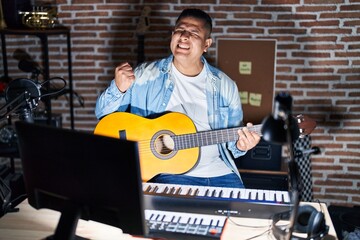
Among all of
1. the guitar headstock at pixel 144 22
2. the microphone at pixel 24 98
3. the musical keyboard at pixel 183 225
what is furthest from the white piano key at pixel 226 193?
the guitar headstock at pixel 144 22

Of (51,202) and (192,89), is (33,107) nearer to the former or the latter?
(51,202)

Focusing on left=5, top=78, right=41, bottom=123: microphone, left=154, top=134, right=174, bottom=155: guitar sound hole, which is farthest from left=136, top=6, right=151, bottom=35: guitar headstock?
left=5, top=78, right=41, bottom=123: microphone

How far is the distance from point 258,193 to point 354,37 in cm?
234

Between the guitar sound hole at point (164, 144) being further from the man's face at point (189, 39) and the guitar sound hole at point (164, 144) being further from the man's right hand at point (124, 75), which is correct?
the man's face at point (189, 39)

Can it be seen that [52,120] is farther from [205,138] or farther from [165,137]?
[205,138]

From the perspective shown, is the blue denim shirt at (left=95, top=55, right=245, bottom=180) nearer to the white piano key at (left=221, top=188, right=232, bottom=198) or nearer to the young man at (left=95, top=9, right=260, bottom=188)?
the young man at (left=95, top=9, right=260, bottom=188)

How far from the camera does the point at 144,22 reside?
3824mm

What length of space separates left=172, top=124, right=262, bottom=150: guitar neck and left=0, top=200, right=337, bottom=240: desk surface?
765 mm

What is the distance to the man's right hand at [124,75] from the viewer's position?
2.53 metres

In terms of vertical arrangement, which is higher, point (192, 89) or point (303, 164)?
point (192, 89)

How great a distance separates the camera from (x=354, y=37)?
3.75 metres

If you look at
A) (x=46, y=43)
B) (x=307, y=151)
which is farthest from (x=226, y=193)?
(x=46, y=43)

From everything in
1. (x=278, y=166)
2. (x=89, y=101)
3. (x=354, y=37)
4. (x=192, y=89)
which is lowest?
(x=278, y=166)

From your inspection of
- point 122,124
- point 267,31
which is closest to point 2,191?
point 122,124
